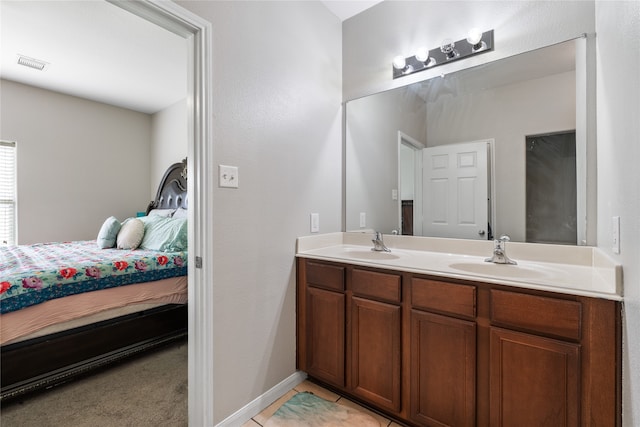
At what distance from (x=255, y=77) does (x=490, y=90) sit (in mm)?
1414

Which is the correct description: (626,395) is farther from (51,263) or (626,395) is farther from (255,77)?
(51,263)

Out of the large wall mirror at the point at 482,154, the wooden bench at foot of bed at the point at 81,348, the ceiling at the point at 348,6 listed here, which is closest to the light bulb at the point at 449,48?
the large wall mirror at the point at 482,154

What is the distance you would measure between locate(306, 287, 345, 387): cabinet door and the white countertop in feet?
0.83

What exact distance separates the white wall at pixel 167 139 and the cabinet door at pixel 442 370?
3.67m

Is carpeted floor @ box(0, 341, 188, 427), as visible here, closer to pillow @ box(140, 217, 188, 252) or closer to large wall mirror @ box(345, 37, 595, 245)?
pillow @ box(140, 217, 188, 252)

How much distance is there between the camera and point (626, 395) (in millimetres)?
899

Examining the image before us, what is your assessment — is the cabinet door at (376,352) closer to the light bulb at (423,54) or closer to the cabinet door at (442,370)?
the cabinet door at (442,370)

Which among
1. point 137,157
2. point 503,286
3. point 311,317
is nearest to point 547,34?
point 503,286

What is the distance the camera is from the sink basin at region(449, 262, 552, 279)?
1376 mm

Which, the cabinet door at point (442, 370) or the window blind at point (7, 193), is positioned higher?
the window blind at point (7, 193)

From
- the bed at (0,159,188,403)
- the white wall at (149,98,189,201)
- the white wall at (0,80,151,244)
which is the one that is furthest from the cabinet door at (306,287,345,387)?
the white wall at (0,80,151,244)

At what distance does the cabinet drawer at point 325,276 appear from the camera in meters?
1.70

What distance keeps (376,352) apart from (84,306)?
1960 millimetres

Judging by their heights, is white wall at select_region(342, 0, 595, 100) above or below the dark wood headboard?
above
